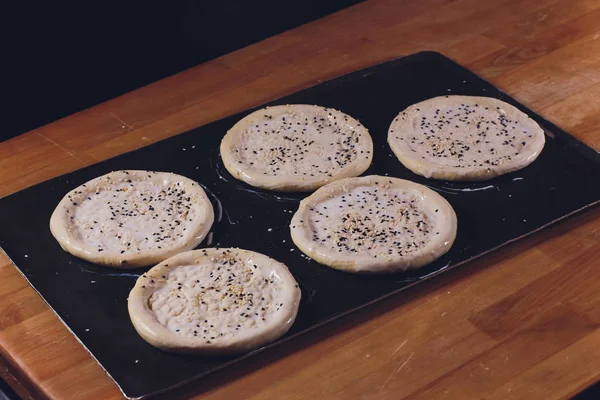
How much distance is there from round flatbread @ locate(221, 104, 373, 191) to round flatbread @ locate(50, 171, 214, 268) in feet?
0.48

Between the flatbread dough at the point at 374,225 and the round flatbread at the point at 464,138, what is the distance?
119 millimetres

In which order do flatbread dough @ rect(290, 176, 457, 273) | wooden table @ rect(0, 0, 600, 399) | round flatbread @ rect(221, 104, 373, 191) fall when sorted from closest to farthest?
1. wooden table @ rect(0, 0, 600, 399)
2. flatbread dough @ rect(290, 176, 457, 273)
3. round flatbread @ rect(221, 104, 373, 191)

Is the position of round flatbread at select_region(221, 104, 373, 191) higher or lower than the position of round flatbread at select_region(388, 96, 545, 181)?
higher

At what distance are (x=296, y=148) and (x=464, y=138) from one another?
0.39 m

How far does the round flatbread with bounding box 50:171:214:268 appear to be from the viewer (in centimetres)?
164

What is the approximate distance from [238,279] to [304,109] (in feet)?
2.00

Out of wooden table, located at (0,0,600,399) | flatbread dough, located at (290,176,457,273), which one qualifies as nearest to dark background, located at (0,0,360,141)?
wooden table, located at (0,0,600,399)

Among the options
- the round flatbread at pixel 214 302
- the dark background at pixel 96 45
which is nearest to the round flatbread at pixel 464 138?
the round flatbread at pixel 214 302

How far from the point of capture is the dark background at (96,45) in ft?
8.01

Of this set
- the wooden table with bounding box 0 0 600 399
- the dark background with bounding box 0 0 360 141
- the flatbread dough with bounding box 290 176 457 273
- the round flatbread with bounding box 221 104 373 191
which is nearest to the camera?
the wooden table with bounding box 0 0 600 399

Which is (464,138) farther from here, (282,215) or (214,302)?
(214,302)

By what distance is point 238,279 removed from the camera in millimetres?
1575

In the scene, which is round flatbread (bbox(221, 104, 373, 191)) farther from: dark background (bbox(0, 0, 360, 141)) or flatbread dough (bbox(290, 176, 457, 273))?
dark background (bbox(0, 0, 360, 141))

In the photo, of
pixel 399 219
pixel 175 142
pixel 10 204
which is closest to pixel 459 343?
pixel 399 219
